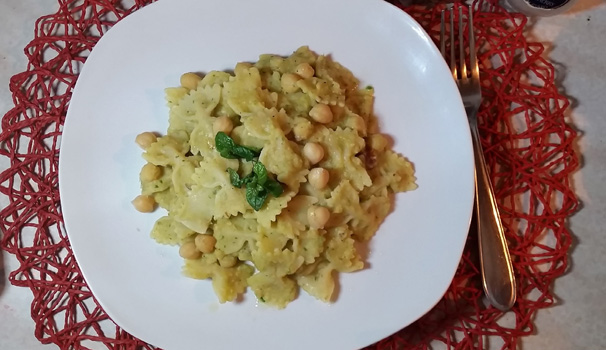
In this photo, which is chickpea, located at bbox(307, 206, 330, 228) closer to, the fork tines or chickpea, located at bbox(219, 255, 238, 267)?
chickpea, located at bbox(219, 255, 238, 267)

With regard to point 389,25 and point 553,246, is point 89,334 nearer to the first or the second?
point 389,25

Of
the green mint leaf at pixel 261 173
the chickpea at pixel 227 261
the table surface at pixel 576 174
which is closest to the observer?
the green mint leaf at pixel 261 173

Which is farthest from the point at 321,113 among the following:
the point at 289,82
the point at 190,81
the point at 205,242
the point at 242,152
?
the point at 205,242

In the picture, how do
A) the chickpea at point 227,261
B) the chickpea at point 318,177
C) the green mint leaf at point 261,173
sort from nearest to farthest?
1. the green mint leaf at point 261,173
2. the chickpea at point 318,177
3. the chickpea at point 227,261

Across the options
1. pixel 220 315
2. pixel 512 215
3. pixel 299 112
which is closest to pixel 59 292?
pixel 220 315

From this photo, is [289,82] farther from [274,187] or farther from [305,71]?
[274,187]

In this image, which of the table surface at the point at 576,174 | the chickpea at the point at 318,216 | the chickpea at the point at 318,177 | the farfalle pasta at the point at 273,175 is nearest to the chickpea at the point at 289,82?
the farfalle pasta at the point at 273,175

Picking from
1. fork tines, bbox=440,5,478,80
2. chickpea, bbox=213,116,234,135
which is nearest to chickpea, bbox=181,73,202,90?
chickpea, bbox=213,116,234,135

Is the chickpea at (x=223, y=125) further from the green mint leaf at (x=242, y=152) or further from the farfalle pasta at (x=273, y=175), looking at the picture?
the green mint leaf at (x=242, y=152)
